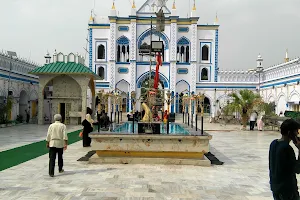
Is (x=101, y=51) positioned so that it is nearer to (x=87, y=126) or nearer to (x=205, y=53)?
(x=205, y=53)

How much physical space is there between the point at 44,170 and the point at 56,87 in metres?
15.3

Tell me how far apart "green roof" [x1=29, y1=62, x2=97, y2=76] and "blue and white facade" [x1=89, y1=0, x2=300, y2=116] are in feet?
31.8

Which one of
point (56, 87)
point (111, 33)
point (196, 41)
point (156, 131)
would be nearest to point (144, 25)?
point (111, 33)

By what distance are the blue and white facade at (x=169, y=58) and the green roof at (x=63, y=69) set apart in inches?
381

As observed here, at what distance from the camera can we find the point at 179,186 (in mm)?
6133

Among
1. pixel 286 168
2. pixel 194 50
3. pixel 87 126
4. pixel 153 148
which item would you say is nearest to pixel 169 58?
pixel 194 50

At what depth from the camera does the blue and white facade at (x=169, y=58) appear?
31.4 metres

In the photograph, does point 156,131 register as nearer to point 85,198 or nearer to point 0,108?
point 85,198

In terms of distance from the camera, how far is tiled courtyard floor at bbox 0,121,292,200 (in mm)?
5535

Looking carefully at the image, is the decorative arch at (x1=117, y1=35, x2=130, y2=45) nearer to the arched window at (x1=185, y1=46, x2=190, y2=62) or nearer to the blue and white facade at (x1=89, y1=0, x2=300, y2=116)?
the blue and white facade at (x1=89, y1=0, x2=300, y2=116)

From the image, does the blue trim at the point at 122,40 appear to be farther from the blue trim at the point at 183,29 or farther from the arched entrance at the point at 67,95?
the arched entrance at the point at 67,95

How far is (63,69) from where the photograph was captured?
68.8ft

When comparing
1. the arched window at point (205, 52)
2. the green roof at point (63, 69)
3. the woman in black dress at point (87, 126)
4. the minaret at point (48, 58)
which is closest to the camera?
the woman in black dress at point (87, 126)

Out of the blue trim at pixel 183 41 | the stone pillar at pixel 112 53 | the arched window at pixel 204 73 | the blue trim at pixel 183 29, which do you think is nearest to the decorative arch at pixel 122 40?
the stone pillar at pixel 112 53
